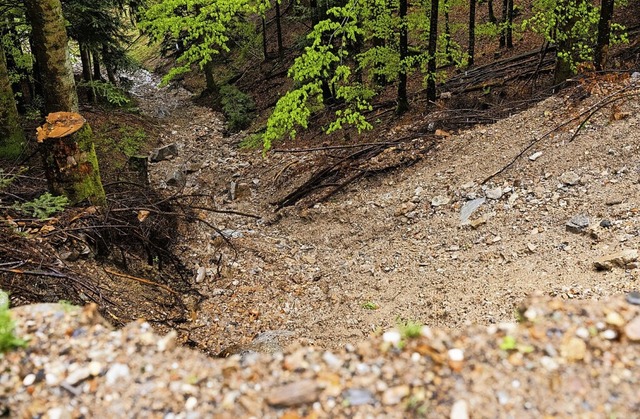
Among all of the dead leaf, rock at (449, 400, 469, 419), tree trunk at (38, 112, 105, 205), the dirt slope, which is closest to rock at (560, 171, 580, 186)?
the dirt slope

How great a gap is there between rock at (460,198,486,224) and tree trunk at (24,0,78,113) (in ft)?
20.9

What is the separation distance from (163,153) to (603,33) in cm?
1240

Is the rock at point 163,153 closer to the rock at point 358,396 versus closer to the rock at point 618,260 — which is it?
the rock at point 618,260

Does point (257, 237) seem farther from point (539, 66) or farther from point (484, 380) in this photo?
point (539, 66)

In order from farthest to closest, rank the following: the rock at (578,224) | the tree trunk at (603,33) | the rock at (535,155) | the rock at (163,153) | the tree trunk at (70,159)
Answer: the rock at (163,153) < the tree trunk at (603,33) < the rock at (535,155) < the rock at (578,224) < the tree trunk at (70,159)

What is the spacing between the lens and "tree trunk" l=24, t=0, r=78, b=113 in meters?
5.60

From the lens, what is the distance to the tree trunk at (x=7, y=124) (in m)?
9.19

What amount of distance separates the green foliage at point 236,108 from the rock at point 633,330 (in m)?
16.3

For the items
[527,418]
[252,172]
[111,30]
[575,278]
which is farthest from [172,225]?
[111,30]

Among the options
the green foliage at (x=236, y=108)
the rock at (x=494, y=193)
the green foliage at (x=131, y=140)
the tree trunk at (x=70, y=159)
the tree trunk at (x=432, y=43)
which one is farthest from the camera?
the green foliage at (x=236, y=108)

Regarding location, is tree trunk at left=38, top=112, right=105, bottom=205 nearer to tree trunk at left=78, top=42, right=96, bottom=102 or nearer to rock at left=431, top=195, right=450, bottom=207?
rock at left=431, top=195, right=450, bottom=207

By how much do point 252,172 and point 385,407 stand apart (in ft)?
36.5

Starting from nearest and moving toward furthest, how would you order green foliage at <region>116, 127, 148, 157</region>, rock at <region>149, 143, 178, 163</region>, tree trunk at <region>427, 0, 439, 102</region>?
tree trunk at <region>427, 0, 439, 102</region>
green foliage at <region>116, 127, 148, 157</region>
rock at <region>149, 143, 178, 163</region>

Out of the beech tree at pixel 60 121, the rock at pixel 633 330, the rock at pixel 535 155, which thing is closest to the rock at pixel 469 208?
the rock at pixel 535 155
